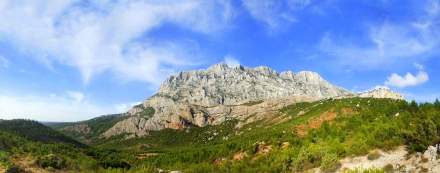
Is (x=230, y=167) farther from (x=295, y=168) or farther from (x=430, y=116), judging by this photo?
(x=430, y=116)

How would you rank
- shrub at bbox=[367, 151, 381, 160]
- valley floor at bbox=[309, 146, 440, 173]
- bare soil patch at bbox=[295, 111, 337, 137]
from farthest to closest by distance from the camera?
bare soil patch at bbox=[295, 111, 337, 137]
shrub at bbox=[367, 151, 381, 160]
valley floor at bbox=[309, 146, 440, 173]

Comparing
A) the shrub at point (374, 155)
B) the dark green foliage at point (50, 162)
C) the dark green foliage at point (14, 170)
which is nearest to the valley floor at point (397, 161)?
the shrub at point (374, 155)

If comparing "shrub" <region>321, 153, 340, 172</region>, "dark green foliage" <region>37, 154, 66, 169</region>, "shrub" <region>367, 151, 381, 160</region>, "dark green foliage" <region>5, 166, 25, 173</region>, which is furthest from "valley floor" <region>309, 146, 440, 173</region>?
"dark green foliage" <region>37, 154, 66, 169</region>

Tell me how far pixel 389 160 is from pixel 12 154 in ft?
288

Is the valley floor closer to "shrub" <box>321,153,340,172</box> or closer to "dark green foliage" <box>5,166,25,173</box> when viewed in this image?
"shrub" <box>321,153,340,172</box>

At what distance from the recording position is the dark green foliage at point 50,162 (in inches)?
4353

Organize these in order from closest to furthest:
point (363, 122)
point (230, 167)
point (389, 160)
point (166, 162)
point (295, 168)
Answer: point (389, 160) < point (295, 168) < point (363, 122) < point (230, 167) < point (166, 162)

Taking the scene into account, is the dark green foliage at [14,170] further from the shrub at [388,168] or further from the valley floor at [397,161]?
the shrub at [388,168]

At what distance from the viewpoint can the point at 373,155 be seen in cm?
7212

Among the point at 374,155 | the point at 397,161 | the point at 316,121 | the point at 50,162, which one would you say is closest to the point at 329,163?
the point at 374,155

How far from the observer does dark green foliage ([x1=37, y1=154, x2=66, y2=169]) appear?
363 feet

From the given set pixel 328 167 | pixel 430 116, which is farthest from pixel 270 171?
pixel 430 116

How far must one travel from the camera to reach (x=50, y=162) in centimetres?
11169

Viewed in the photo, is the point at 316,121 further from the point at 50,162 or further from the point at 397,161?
the point at 397,161
